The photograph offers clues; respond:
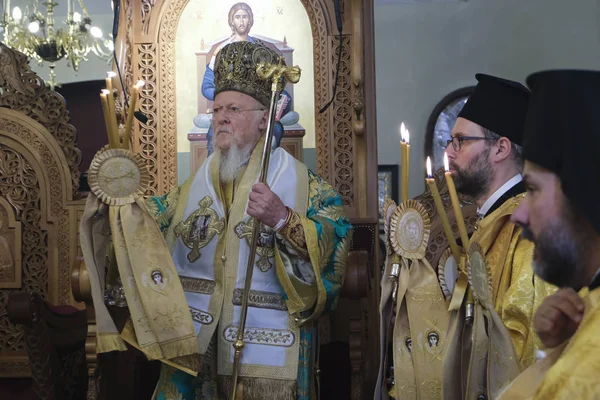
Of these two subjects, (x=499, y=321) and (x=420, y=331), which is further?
(x=420, y=331)

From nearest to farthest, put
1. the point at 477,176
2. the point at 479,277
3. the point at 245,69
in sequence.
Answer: the point at 479,277, the point at 477,176, the point at 245,69

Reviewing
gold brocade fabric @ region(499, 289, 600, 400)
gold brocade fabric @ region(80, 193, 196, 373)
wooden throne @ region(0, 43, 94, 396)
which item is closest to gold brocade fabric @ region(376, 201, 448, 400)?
gold brocade fabric @ region(80, 193, 196, 373)

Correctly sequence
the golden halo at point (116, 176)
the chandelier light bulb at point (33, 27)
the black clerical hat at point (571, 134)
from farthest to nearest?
the chandelier light bulb at point (33, 27), the golden halo at point (116, 176), the black clerical hat at point (571, 134)

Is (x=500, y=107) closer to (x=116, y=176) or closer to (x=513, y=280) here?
(x=513, y=280)

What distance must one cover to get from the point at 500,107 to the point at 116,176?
4.77ft

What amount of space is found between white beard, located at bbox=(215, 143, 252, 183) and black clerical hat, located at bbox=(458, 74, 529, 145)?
0.88m

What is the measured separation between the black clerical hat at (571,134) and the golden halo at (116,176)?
1.68 meters

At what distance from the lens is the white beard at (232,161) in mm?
3484

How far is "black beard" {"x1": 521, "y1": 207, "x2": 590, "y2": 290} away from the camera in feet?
5.50

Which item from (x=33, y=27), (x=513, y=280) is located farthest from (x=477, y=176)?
(x=33, y=27)

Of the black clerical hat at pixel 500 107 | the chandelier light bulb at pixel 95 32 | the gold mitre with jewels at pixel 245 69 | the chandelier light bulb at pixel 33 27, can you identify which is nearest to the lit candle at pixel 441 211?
the black clerical hat at pixel 500 107

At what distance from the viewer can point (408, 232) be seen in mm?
2807

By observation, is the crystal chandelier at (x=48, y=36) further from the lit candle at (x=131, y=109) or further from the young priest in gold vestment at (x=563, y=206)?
the young priest in gold vestment at (x=563, y=206)

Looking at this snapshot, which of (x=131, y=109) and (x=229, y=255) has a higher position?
(x=131, y=109)
